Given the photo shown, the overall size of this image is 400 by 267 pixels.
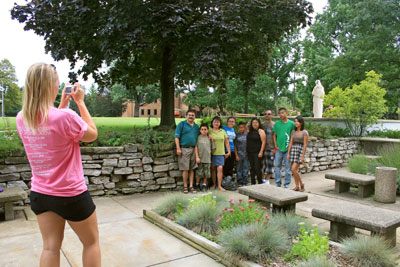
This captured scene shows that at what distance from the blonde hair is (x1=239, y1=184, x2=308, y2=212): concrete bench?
3660 millimetres

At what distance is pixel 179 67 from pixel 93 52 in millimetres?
2590

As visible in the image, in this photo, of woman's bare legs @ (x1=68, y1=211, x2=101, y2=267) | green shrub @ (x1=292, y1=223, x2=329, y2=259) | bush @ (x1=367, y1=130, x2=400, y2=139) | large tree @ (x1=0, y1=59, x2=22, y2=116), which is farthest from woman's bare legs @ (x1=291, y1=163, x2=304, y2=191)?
large tree @ (x1=0, y1=59, x2=22, y2=116)

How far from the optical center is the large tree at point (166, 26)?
7633 millimetres

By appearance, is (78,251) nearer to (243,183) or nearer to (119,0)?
(243,183)

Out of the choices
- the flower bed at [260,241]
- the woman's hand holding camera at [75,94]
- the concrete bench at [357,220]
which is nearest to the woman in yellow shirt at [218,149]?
the flower bed at [260,241]

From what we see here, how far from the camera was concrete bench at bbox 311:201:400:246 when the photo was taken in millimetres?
3779

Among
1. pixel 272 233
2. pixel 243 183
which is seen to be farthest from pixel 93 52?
pixel 272 233

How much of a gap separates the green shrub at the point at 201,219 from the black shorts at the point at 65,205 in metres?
2.45

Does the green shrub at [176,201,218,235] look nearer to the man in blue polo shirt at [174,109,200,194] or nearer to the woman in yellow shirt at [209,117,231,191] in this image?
the man in blue polo shirt at [174,109,200,194]

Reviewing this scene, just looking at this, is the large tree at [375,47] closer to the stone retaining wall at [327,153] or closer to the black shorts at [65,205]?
the stone retaining wall at [327,153]

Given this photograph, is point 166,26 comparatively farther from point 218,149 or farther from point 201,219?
point 201,219

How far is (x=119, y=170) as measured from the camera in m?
7.02

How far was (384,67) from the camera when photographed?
65.3 ft

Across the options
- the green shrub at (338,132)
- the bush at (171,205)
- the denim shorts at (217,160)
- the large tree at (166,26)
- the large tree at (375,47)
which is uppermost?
the large tree at (375,47)
